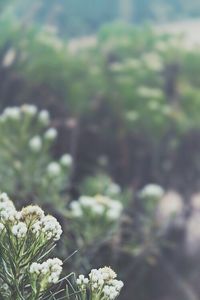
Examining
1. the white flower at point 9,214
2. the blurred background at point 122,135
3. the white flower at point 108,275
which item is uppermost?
the blurred background at point 122,135

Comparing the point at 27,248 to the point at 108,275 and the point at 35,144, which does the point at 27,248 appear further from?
the point at 35,144

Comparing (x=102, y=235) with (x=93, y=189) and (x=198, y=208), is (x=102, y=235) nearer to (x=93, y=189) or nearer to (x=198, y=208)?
(x=93, y=189)

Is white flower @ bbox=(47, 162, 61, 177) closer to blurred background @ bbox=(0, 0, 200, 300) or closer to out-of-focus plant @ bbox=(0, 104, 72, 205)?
out-of-focus plant @ bbox=(0, 104, 72, 205)

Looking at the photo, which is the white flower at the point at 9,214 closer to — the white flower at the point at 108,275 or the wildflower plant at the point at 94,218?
the white flower at the point at 108,275

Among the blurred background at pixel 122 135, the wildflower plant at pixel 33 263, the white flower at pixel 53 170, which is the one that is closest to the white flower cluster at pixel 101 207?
the white flower at pixel 53 170

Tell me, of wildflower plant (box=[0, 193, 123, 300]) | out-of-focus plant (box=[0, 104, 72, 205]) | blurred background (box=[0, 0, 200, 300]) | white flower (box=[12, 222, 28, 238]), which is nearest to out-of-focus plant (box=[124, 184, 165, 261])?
blurred background (box=[0, 0, 200, 300])
